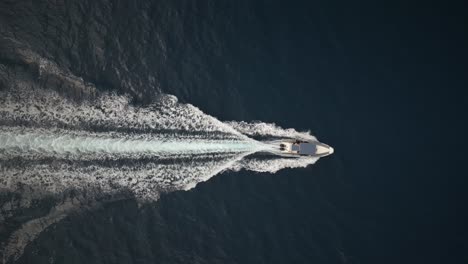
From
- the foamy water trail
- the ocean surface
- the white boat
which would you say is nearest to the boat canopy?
the white boat

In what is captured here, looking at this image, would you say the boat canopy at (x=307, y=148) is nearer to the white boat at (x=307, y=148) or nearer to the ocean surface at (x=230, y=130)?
the white boat at (x=307, y=148)

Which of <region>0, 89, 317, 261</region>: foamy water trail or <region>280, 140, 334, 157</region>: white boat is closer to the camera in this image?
<region>0, 89, 317, 261</region>: foamy water trail

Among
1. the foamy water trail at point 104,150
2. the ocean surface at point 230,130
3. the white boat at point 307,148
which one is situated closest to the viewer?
the foamy water trail at point 104,150

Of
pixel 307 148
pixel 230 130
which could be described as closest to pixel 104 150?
pixel 230 130

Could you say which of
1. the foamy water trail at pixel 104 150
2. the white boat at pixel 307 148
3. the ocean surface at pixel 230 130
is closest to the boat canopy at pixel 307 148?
the white boat at pixel 307 148

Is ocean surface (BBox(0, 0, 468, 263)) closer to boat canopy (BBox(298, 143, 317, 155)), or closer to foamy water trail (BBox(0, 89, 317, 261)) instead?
foamy water trail (BBox(0, 89, 317, 261))

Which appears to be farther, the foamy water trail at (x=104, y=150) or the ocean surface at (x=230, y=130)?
the ocean surface at (x=230, y=130)

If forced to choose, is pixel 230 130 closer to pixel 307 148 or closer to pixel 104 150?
pixel 307 148
